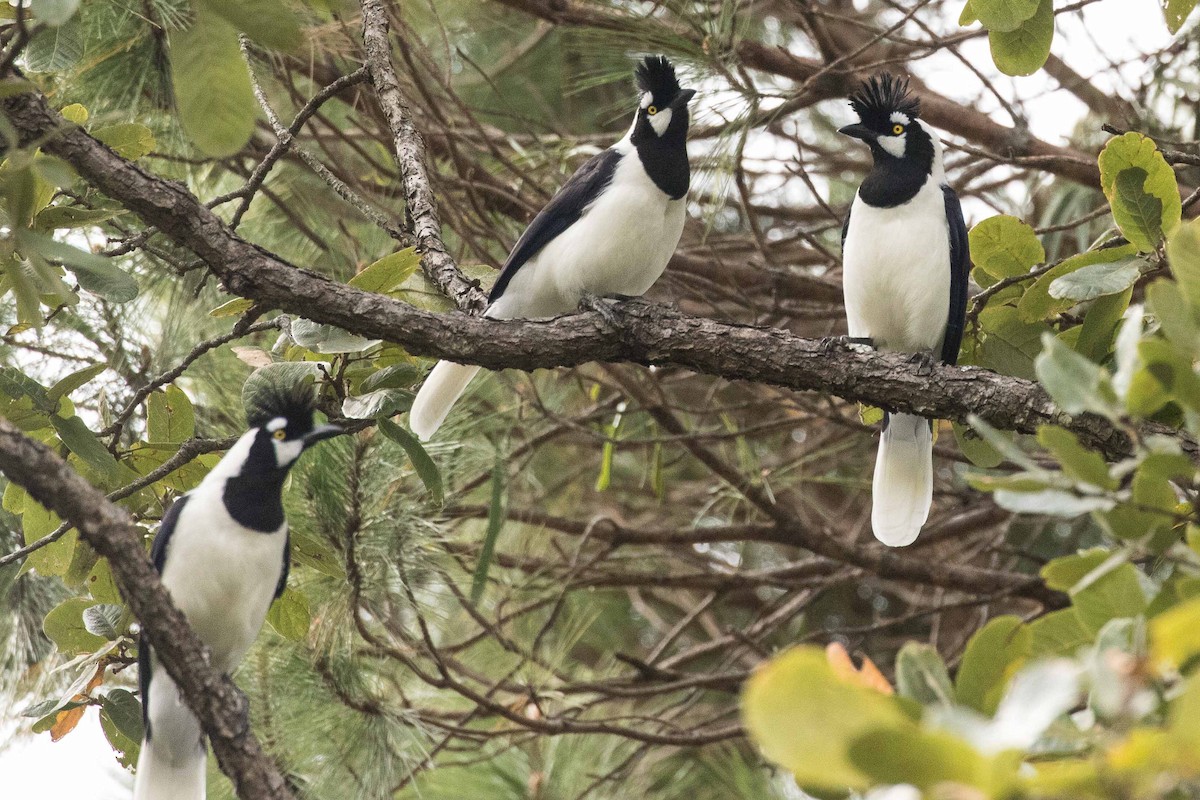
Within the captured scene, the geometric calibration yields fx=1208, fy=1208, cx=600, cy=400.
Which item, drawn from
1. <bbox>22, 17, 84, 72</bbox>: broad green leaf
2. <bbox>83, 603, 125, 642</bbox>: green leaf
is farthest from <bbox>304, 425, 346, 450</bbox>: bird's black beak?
<bbox>22, 17, 84, 72</bbox>: broad green leaf

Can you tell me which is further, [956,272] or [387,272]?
[956,272]

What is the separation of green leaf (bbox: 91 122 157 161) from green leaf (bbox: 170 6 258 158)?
1.01 meters

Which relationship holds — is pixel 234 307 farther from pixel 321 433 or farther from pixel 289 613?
pixel 289 613

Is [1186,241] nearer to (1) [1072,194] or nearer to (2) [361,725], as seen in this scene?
(2) [361,725]

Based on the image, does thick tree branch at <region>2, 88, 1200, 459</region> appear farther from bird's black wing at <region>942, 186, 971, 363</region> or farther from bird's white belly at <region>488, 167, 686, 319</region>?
bird's black wing at <region>942, 186, 971, 363</region>

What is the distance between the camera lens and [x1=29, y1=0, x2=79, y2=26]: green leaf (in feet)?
4.94

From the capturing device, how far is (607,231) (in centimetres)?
300

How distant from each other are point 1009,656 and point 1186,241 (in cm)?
51

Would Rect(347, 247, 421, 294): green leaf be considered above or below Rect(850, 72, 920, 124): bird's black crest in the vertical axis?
below

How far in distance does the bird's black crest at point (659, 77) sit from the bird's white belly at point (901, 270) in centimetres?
59

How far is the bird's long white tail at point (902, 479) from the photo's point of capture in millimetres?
3135

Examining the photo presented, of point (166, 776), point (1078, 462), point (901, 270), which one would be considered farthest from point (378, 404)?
point (901, 270)

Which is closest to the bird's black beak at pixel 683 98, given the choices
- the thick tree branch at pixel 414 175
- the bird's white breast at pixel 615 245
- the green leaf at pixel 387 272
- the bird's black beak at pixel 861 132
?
the bird's white breast at pixel 615 245

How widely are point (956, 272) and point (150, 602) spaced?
2248 millimetres
